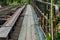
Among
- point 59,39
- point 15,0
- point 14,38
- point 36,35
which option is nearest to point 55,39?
point 59,39

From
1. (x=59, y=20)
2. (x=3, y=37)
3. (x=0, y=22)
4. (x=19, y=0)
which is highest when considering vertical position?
(x=59, y=20)

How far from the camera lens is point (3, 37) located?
2777mm

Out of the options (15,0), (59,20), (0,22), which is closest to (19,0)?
(15,0)

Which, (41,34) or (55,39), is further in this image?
(41,34)

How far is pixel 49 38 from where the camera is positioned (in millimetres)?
2539

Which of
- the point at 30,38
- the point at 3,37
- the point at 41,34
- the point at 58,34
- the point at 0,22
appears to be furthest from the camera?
the point at 0,22

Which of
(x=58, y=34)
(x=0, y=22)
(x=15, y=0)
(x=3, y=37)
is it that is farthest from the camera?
(x=15, y=0)

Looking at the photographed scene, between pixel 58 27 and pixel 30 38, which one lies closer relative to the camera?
pixel 58 27

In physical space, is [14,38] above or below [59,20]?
below

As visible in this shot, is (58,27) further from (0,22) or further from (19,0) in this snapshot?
(19,0)

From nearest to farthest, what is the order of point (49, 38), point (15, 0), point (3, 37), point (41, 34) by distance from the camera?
point (49, 38), point (3, 37), point (41, 34), point (15, 0)

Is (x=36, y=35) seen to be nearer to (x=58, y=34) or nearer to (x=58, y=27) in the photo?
(x=58, y=27)

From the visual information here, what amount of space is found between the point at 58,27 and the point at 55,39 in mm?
300

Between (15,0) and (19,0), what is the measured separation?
1.05m
